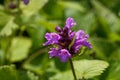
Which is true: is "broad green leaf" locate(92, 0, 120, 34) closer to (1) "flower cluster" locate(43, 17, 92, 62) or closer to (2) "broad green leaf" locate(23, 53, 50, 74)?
(2) "broad green leaf" locate(23, 53, 50, 74)

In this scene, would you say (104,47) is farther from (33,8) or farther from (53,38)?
(53,38)

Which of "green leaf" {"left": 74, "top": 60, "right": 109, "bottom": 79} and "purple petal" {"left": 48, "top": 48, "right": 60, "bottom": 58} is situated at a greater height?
"green leaf" {"left": 74, "top": 60, "right": 109, "bottom": 79}

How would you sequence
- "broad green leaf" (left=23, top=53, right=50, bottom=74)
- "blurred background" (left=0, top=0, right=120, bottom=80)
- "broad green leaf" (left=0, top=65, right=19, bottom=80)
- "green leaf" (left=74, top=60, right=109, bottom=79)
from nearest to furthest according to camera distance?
1. "green leaf" (left=74, top=60, right=109, bottom=79)
2. "broad green leaf" (left=0, top=65, right=19, bottom=80)
3. "blurred background" (left=0, top=0, right=120, bottom=80)
4. "broad green leaf" (left=23, top=53, right=50, bottom=74)

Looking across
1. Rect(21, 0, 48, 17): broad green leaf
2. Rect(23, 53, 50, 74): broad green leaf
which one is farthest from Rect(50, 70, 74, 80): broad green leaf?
Rect(21, 0, 48, 17): broad green leaf

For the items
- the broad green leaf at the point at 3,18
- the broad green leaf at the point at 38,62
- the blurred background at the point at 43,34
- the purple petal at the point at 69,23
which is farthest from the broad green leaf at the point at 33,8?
the purple petal at the point at 69,23

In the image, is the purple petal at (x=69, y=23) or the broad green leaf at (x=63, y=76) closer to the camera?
Result: the purple petal at (x=69, y=23)

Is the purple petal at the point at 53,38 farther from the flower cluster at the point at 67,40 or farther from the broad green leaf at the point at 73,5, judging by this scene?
the broad green leaf at the point at 73,5

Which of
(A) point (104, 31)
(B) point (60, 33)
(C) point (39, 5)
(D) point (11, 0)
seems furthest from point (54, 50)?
(A) point (104, 31)

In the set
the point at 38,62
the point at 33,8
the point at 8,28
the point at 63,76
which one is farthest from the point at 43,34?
the point at 63,76
